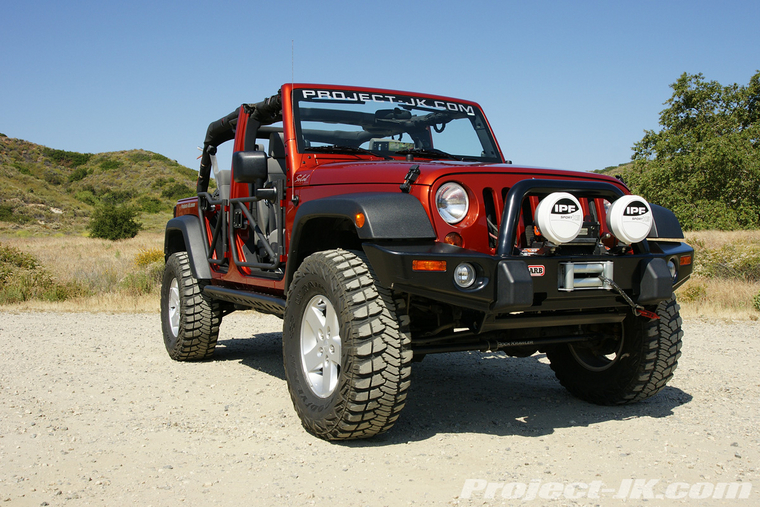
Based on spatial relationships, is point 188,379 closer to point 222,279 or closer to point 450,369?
point 222,279

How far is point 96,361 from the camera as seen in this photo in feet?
19.9

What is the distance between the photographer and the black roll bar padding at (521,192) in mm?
3146

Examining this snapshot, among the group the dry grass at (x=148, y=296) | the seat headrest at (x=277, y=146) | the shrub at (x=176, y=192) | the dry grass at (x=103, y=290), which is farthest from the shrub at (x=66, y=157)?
the seat headrest at (x=277, y=146)

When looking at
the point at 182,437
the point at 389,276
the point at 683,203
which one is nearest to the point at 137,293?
the point at 182,437

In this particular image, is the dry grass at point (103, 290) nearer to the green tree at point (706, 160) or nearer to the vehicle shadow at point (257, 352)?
the vehicle shadow at point (257, 352)

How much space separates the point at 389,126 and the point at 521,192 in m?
1.99

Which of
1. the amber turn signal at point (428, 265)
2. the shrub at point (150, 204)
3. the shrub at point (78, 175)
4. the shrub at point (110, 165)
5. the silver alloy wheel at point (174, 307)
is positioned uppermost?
the shrub at point (110, 165)

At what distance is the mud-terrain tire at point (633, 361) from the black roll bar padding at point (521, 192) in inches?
42.0

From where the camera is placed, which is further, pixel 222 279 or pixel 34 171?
pixel 34 171

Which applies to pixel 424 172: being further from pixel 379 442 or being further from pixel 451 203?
pixel 379 442

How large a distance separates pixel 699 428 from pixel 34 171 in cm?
6308

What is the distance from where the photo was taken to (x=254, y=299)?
4.70 metres

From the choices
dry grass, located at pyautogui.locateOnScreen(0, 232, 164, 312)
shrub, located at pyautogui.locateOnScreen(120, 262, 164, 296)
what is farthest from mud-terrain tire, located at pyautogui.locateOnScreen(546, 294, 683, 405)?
shrub, located at pyautogui.locateOnScreen(120, 262, 164, 296)

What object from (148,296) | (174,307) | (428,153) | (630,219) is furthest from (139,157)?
(630,219)
